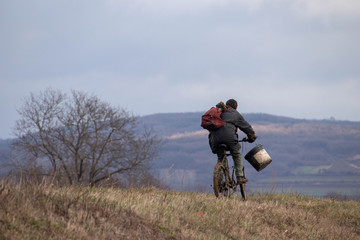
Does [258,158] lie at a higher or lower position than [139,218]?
higher

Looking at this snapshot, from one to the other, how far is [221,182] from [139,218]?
4.04 metres

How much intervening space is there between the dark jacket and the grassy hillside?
1.34 metres

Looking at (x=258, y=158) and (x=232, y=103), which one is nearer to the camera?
(x=232, y=103)

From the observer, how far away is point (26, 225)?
16.1 ft

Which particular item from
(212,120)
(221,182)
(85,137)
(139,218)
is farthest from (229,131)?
(85,137)

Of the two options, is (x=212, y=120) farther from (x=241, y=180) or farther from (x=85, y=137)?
(x=85, y=137)

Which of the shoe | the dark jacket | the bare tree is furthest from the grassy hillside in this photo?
the bare tree

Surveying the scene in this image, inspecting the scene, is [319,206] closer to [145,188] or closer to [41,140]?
[145,188]

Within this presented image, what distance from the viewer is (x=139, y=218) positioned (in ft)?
20.6

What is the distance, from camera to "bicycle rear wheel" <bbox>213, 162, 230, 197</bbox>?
983cm

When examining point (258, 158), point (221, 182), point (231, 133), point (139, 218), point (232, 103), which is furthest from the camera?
point (258, 158)

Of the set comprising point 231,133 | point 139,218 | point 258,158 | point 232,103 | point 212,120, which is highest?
point 232,103

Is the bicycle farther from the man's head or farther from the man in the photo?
the man's head

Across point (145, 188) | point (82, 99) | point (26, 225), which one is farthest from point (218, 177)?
point (82, 99)
